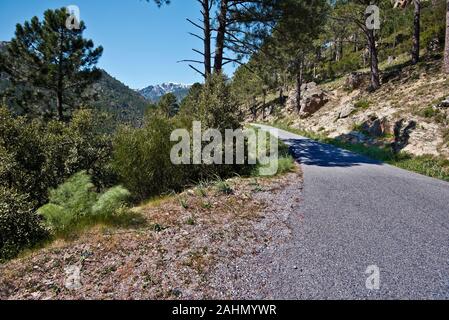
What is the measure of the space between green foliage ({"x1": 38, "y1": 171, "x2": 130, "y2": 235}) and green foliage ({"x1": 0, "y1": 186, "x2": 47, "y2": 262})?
327mm

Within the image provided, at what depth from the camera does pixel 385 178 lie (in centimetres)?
898

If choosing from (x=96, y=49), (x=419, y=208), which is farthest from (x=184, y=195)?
(x=96, y=49)

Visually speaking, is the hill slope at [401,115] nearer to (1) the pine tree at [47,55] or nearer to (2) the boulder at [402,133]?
(2) the boulder at [402,133]

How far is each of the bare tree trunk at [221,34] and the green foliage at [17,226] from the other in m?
9.78

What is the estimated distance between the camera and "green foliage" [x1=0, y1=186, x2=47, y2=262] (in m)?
5.49

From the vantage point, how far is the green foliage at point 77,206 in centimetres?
606

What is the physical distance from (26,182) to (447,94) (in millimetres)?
17855

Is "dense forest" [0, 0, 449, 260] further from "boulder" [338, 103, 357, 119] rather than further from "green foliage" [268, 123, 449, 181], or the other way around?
"green foliage" [268, 123, 449, 181]

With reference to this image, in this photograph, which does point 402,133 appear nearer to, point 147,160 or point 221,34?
point 221,34

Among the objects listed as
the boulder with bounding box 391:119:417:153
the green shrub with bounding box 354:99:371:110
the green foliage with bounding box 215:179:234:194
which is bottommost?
the green foliage with bounding box 215:179:234:194

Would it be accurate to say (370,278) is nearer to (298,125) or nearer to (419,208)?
(419,208)

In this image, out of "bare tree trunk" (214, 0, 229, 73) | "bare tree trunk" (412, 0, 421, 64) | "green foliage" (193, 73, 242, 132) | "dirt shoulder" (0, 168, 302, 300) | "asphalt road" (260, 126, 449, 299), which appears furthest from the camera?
"bare tree trunk" (412, 0, 421, 64)

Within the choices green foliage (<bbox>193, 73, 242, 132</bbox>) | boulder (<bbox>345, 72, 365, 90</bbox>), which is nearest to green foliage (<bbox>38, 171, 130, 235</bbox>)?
green foliage (<bbox>193, 73, 242, 132</bbox>)

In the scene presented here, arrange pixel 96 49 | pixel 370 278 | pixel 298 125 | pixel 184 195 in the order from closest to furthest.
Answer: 1. pixel 370 278
2. pixel 184 195
3. pixel 96 49
4. pixel 298 125
